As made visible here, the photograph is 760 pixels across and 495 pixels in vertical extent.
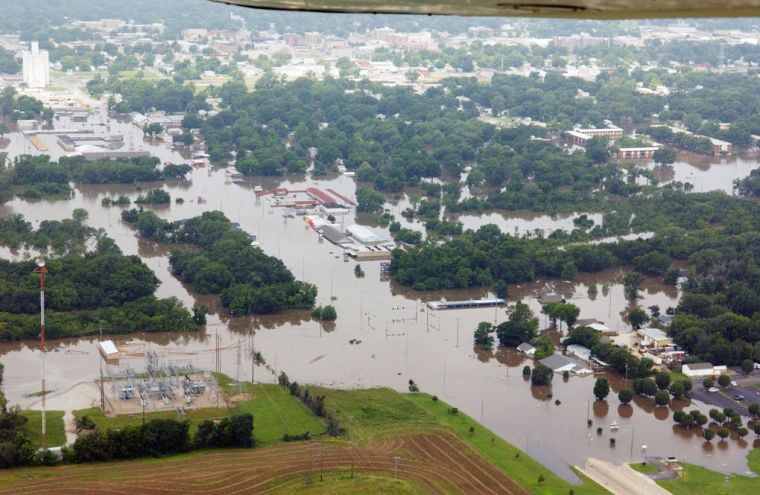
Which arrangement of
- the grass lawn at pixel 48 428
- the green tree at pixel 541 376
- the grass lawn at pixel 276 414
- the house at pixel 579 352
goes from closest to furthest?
the grass lawn at pixel 48 428, the grass lawn at pixel 276 414, the green tree at pixel 541 376, the house at pixel 579 352

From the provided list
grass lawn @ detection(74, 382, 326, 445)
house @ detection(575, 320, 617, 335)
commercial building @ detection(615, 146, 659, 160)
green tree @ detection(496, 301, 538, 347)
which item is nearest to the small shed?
grass lawn @ detection(74, 382, 326, 445)

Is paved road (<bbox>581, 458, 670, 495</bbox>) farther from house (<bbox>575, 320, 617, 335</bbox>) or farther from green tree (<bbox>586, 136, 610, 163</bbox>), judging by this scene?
green tree (<bbox>586, 136, 610, 163</bbox>)

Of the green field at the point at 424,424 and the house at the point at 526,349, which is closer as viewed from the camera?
the green field at the point at 424,424

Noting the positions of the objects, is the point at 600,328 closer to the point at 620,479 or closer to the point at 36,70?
the point at 620,479

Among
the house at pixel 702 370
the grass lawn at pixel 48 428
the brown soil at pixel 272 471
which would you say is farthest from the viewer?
the house at pixel 702 370

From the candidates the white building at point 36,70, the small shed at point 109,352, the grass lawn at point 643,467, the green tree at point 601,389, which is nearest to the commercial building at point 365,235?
the small shed at point 109,352

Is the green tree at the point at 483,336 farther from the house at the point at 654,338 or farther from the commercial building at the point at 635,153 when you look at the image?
the commercial building at the point at 635,153

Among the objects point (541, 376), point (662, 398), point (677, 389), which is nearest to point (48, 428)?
point (541, 376)
